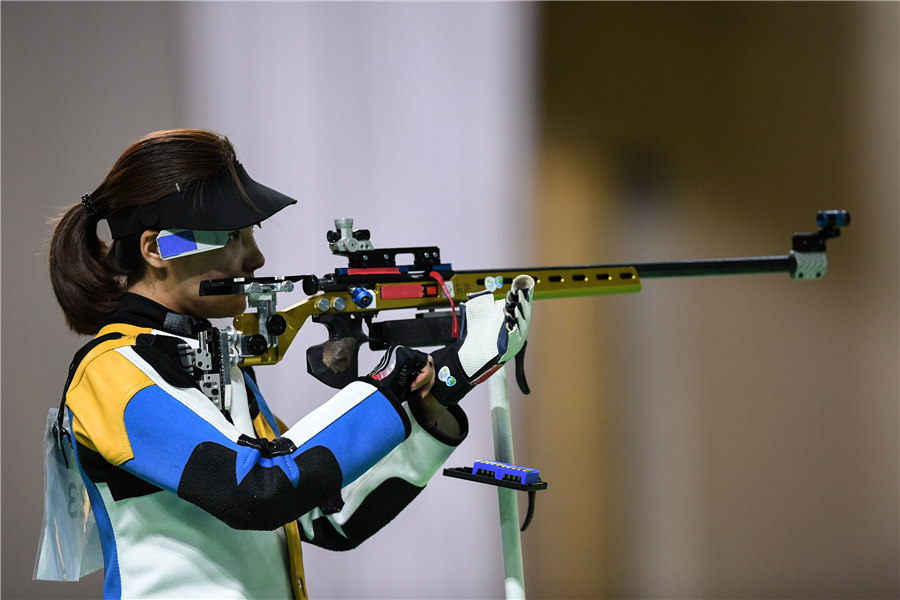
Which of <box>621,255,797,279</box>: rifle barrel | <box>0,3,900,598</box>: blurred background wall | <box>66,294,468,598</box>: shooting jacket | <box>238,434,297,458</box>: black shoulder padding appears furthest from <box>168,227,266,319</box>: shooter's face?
<box>0,3,900,598</box>: blurred background wall

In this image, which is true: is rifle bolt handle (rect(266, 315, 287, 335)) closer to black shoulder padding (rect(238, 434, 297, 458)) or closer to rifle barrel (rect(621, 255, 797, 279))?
black shoulder padding (rect(238, 434, 297, 458))

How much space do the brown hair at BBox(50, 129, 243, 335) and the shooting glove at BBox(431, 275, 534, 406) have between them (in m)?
0.46

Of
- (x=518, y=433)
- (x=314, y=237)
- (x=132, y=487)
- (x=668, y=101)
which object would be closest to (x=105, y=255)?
(x=132, y=487)

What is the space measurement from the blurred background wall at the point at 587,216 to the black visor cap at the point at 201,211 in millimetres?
1207

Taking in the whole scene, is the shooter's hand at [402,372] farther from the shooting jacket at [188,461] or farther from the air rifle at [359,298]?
the air rifle at [359,298]

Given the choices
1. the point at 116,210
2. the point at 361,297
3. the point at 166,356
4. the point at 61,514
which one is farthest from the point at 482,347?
the point at 61,514

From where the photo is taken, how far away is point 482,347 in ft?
4.69

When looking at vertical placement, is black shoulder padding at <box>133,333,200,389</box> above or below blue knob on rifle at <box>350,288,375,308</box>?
below

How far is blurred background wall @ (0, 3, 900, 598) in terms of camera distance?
103 inches

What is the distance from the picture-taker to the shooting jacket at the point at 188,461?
3.95ft

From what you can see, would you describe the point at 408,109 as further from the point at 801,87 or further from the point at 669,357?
the point at 801,87

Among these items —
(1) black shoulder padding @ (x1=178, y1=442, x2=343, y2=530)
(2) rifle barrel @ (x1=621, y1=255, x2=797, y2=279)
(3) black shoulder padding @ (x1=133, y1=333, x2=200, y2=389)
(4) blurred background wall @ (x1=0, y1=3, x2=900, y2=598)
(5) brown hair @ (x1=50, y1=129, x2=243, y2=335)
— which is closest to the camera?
(1) black shoulder padding @ (x1=178, y1=442, x2=343, y2=530)

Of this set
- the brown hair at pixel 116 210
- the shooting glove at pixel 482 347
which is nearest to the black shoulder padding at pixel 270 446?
the shooting glove at pixel 482 347

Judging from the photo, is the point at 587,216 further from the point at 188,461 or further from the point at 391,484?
the point at 188,461
